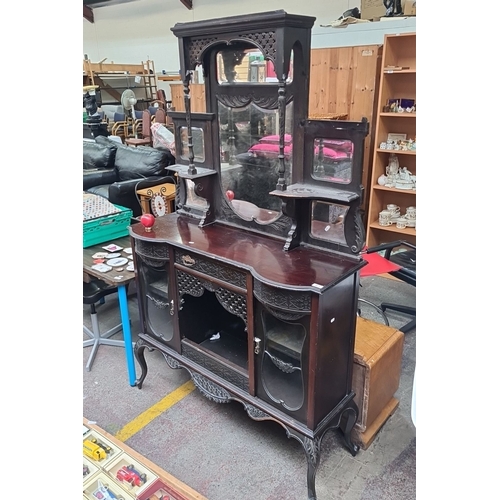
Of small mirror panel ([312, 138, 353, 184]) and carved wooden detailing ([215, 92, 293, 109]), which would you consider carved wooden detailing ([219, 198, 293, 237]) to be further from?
carved wooden detailing ([215, 92, 293, 109])

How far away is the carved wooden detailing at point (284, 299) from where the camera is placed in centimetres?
149

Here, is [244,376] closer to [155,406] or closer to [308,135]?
[155,406]

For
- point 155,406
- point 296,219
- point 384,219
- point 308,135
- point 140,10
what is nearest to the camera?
point 308,135

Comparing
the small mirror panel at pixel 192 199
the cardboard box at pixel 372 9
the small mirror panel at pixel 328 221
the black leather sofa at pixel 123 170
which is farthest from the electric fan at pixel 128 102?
the small mirror panel at pixel 328 221

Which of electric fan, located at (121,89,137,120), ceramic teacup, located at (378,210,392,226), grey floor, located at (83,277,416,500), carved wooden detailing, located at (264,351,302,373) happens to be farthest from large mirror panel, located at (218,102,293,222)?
electric fan, located at (121,89,137,120)

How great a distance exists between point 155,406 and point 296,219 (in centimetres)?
124

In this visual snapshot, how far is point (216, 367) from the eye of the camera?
1.95m

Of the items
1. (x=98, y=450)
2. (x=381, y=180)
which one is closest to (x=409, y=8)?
(x=381, y=180)

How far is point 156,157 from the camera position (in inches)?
170

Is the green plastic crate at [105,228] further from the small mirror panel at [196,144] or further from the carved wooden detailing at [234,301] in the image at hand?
the carved wooden detailing at [234,301]

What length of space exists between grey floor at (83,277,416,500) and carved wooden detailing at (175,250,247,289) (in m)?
0.80

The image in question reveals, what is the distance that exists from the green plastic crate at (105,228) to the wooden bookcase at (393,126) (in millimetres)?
2047

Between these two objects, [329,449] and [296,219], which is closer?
[296,219]
